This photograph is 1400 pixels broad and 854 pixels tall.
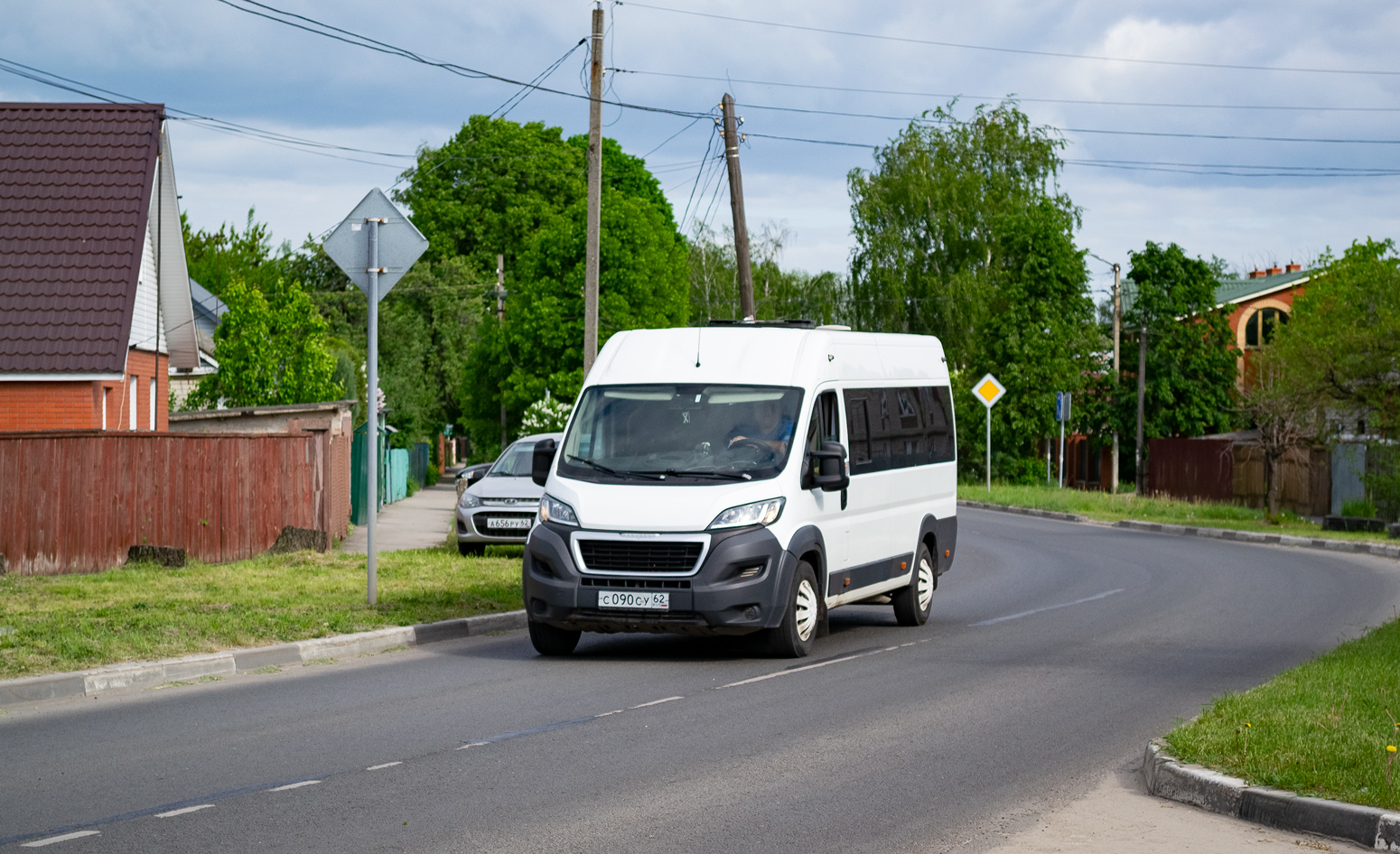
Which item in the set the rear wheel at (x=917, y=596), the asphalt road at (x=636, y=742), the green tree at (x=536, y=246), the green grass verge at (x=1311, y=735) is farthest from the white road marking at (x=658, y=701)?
the green tree at (x=536, y=246)

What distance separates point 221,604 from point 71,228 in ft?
38.8

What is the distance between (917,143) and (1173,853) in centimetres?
5919

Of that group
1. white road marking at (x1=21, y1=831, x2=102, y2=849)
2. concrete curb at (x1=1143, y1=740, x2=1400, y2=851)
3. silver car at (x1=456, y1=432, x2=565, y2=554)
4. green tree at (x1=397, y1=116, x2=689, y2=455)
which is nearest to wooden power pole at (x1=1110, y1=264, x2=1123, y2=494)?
green tree at (x1=397, y1=116, x2=689, y2=455)

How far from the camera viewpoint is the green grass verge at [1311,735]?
21.7ft

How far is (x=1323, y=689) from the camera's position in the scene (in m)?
9.07

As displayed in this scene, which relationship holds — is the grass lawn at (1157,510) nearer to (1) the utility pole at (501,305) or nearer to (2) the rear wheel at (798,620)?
(1) the utility pole at (501,305)

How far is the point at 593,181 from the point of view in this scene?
22281 millimetres

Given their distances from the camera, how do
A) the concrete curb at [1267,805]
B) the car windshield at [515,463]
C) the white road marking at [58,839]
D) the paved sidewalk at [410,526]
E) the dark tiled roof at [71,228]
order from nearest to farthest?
the white road marking at [58,839], the concrete curb at [1267,805], the car windshield at [515,463], the dark tiled roof at [71,228], the paved sidewalk at [410,526]

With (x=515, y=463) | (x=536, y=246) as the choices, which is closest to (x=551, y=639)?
(x=515, y=463)

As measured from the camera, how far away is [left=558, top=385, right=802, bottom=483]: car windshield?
11.6 m

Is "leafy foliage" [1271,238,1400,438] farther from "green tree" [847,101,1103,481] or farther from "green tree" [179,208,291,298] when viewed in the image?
"green tree" [179,208,291,298]

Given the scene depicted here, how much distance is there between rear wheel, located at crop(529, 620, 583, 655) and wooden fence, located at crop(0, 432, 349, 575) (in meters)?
8.08

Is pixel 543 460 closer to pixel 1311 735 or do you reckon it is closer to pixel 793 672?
pixel 793 672

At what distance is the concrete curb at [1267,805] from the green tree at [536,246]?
38885 mm
